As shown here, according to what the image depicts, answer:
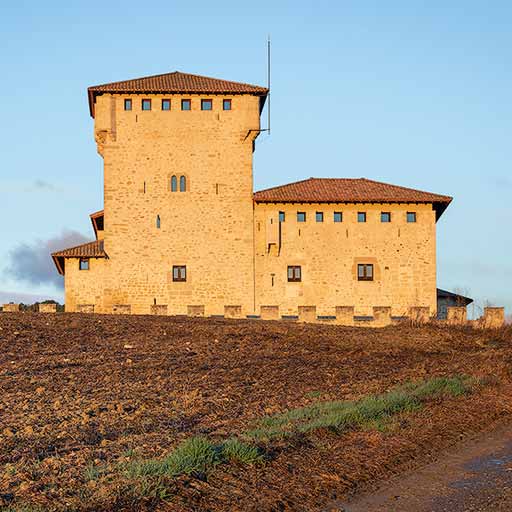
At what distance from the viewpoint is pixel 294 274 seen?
4325 centimetres

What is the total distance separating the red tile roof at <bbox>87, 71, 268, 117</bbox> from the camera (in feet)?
140

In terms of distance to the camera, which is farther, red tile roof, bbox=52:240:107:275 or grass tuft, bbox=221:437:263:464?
red tile roof, bbox=52:240:107:275

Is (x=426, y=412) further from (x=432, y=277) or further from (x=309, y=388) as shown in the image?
(x=432, y=277)

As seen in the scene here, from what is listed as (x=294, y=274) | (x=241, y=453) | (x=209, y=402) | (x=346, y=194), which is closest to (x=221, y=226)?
(x=294, y=274)

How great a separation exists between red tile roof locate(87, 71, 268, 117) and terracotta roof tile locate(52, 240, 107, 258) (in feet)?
25.4

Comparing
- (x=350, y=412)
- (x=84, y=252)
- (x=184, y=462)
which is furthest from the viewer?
(x=84, y=252)

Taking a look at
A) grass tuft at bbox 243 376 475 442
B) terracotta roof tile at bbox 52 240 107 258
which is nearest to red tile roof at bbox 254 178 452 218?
terracotta roof tile at bbox 52 240 107 258

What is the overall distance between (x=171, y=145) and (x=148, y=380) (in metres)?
Result: 27.7

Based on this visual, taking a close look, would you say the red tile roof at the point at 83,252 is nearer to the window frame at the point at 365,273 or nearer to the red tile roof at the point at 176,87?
the red tile roof at the point at 176,87

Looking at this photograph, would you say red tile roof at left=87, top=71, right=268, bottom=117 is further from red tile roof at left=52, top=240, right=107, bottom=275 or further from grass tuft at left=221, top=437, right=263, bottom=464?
grass tuft at left=221, top=437, right=263, bottom=464

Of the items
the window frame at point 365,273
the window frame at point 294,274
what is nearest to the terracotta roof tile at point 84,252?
the window frame at point 294,274

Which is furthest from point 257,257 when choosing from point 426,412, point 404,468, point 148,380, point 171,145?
point 404,468

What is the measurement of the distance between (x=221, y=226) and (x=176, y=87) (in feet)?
24.8

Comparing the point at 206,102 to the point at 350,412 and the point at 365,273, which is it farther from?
the point at 350,412
